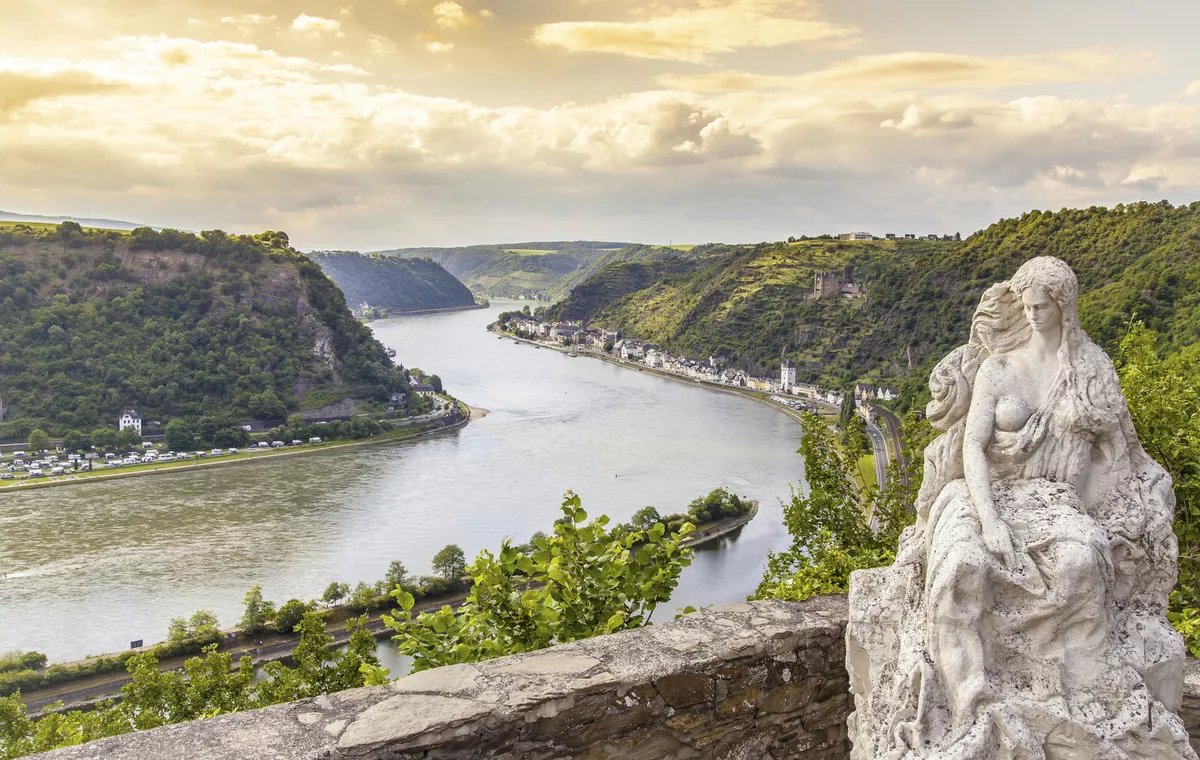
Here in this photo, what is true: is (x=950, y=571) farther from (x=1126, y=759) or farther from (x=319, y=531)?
(x=319, y=531)

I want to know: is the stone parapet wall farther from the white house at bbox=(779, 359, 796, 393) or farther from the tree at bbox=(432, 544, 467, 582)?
the white house at bbox=(779, 359, 796, 393)

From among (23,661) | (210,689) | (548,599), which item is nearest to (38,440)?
(23,661)

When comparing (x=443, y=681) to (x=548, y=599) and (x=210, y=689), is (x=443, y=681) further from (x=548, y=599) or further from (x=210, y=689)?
(x=210, y=689)

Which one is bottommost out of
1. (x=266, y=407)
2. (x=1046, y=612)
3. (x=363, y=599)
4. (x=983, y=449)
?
(x=363, y=599)

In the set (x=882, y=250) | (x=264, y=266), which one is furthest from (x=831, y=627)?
(x=882, y=250)

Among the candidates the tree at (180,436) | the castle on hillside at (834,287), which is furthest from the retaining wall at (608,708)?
the castle on hillside at (834,287)
